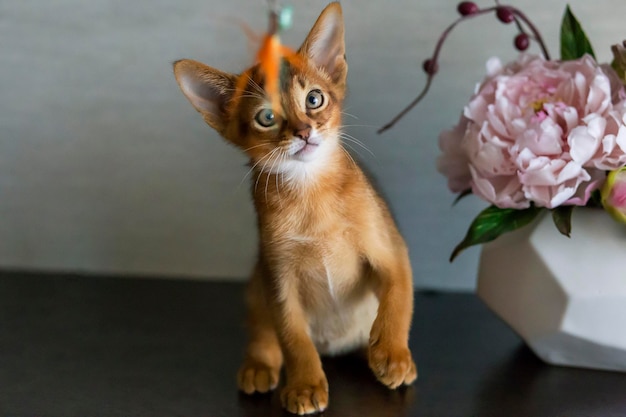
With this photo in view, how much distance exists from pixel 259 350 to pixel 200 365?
9 cm

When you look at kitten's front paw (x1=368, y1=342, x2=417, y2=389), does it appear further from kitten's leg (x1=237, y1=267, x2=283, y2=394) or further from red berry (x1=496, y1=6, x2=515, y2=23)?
red berry (x1=496, y1=6, x2=515, y2=23)

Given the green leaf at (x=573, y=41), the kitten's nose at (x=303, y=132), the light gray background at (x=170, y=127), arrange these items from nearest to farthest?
the kitten's nose at (x=303, y=132) → the green leaf at (x=573, y=41) → the light gray background at (x=170, y=127)

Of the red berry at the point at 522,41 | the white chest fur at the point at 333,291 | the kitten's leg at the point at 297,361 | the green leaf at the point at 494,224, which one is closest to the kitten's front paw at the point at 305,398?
the kitten's leg at the point at 297,361

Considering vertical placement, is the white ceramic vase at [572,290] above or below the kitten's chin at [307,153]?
below

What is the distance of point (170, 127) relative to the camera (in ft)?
3.59

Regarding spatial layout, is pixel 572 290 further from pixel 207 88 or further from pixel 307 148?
pixel 207 88

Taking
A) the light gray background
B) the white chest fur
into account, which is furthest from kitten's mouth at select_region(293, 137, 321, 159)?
the light gray background

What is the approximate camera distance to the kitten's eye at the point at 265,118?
71 cm

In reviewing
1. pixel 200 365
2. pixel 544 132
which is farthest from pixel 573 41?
pixel 200 365

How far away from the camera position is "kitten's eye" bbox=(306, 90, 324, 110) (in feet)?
2.38

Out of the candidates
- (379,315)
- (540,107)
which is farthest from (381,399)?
(540,107)

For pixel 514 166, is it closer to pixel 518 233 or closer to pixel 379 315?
pixel 518 233

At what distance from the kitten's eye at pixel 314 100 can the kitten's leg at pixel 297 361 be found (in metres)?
0.21

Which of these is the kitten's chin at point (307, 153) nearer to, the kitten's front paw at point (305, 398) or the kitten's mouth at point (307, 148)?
the kitten's mouth at point (307, 148)
